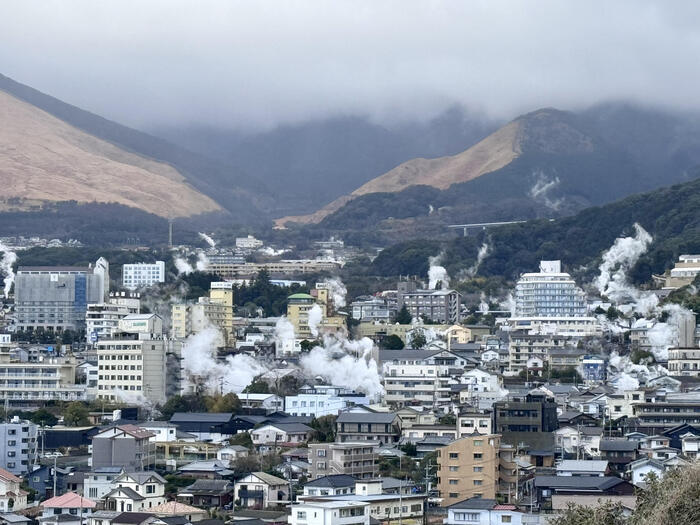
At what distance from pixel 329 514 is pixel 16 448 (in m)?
12.4

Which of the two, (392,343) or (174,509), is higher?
(392,343)

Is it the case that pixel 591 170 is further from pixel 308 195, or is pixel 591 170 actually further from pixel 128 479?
pixel 128 479

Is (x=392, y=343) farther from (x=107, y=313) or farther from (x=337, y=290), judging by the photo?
(x=337, y=290)

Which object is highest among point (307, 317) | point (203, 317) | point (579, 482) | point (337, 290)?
point (337, 290)

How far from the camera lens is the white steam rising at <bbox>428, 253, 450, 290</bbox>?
80.0 metres

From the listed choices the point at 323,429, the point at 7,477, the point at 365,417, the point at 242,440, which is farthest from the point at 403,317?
the point at 7,477

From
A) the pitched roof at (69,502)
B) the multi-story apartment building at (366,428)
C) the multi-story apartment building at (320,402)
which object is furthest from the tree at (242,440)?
the pitched roof at (69,502)

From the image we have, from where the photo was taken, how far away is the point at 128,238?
388 feet

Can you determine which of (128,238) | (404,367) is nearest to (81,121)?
(128,238)

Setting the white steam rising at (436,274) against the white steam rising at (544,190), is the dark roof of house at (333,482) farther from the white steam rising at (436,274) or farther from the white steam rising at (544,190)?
the white steam rising at (544,190)

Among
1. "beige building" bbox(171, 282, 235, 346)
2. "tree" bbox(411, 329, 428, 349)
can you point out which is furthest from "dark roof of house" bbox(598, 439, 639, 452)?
"tree" bbox(411, 329, 428, 349)

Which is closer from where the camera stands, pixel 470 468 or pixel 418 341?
pixel 470 468

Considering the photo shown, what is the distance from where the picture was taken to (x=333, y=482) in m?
33.0

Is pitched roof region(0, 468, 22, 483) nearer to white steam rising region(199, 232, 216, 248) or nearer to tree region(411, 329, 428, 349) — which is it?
tree region(411, 329, 428, 349)
